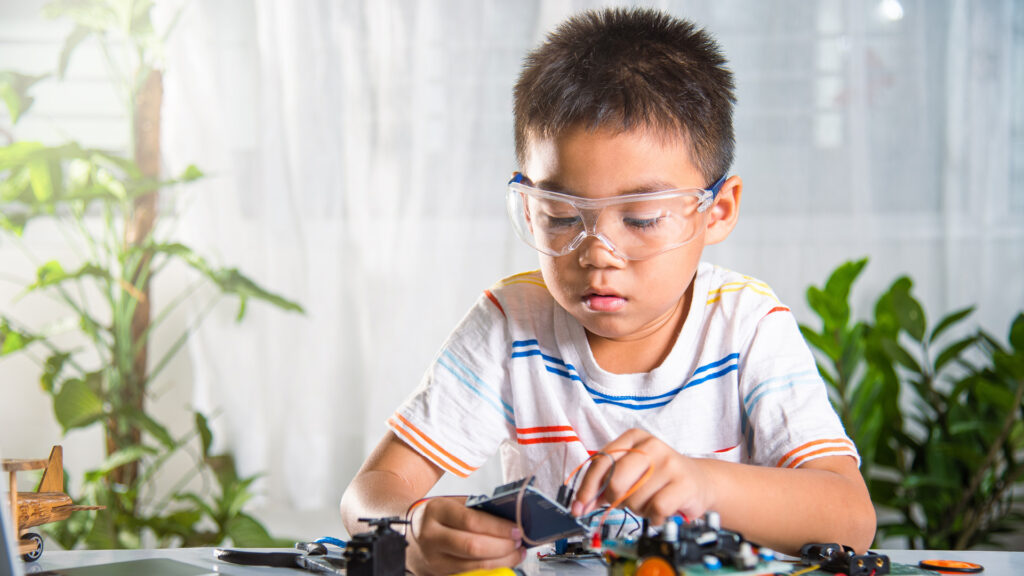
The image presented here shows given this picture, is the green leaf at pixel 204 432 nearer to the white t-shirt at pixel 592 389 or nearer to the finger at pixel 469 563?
the white t-shirt at pixel 592 389

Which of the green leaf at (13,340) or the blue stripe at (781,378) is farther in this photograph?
the green leaf at (13,340)

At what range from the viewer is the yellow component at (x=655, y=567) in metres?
0.64

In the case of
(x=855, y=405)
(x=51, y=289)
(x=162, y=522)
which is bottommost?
(x=162, y=522)

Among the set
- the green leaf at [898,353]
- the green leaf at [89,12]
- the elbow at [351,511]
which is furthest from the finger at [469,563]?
the green leaf at [89,12]

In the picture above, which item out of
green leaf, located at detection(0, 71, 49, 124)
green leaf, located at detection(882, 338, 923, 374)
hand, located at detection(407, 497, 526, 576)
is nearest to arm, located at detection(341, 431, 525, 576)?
hand, located at detection(407, 497, 526, 576)

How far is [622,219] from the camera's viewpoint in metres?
0.97

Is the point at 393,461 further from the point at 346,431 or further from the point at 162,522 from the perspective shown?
the point at 346,431

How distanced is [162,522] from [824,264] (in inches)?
77.1

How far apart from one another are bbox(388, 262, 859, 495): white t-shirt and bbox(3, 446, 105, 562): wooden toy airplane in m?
0.40

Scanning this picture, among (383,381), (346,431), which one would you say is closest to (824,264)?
(383,381)

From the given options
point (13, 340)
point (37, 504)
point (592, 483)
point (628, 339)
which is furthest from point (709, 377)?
point (13, 340)

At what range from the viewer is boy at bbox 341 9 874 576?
94 cm

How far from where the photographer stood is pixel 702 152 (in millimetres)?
1062

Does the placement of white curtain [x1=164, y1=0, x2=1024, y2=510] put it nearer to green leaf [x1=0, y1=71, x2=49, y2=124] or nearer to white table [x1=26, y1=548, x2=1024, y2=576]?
green leaf [x1=0, y1=71, x2=49, y2=124]
